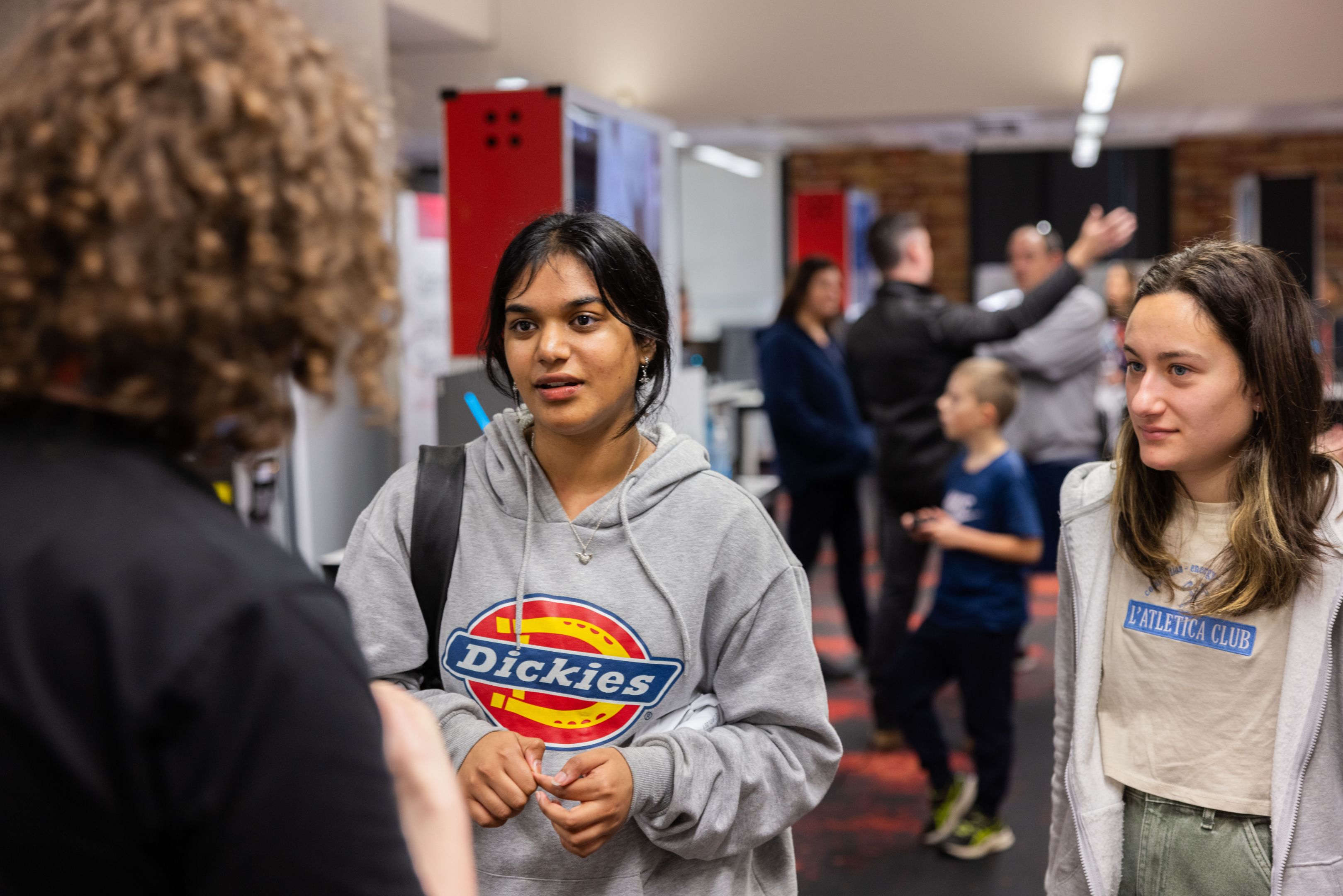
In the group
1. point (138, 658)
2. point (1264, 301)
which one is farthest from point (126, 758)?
point (1264, 301)

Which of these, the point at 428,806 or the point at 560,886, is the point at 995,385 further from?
the point at 428,806

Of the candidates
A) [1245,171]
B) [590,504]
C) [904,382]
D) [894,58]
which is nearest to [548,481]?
[590,504]

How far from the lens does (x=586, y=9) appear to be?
18.1 feet

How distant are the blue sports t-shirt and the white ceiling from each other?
9.21ft

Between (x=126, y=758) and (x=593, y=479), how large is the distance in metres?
0.92

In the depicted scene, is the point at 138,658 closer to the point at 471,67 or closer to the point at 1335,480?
the point at 1335,480

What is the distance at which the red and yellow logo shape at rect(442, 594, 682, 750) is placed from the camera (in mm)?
1317

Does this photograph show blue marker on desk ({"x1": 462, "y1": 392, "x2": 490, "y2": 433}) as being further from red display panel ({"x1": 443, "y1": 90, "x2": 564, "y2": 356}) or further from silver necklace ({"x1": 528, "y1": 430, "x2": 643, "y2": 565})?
silver necklace ({"x1": 528, "y1": 430, "x2": 643, "y2": 565})

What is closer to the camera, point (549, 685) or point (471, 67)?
point (549, 685)

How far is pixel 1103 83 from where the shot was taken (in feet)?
16.3

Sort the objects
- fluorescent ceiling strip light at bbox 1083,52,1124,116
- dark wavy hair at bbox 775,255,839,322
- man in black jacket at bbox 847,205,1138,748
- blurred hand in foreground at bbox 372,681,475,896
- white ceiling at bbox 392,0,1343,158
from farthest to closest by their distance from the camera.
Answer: white ceiling at bbox 392,0,1343,158 < fluorescent ceiling strip light at bbox 1083,52,1124,116 < dark wavy hair at bbox 775,255,839,322 < man in black jacket at bbox 847,205,1138,748 < blurred hand in foreground at bbox 372,681,475,896

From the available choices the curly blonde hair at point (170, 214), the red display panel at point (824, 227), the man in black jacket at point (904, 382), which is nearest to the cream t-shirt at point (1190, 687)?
the curly blonde hair at point (170, 214)

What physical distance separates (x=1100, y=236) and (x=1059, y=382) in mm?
1073

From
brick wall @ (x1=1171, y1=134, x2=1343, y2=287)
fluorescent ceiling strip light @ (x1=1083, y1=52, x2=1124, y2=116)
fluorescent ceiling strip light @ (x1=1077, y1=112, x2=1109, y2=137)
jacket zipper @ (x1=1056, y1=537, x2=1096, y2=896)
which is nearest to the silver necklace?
jacket zipper @ (x1=1056, y1=537, x2=1096, y2=896)
